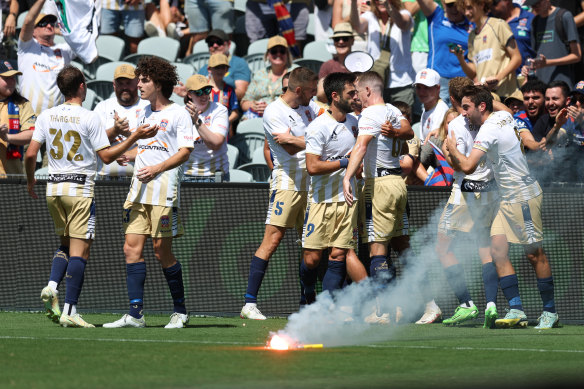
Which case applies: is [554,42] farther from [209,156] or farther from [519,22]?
[209,156]

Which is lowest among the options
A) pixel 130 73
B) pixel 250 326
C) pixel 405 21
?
pixel 250 326

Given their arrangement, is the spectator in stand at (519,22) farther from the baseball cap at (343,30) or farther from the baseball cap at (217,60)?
the baseball cap at (217,60)

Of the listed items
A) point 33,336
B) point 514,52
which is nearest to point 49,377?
point 33,336

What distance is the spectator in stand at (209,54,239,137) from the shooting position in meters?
13.1

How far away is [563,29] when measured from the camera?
1331 cm

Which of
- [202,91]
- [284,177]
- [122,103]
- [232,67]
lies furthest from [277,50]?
[284,177]

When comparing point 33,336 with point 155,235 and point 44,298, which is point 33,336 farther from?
point 155,235

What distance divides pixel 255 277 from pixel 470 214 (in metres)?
2.44

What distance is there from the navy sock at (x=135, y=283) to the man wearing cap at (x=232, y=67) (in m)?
5.77

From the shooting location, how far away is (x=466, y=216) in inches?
400

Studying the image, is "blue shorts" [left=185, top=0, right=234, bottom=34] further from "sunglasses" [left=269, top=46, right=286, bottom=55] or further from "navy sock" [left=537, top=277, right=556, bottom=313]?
"navy sock" [left=537, top=277, right=556, bottom=313]

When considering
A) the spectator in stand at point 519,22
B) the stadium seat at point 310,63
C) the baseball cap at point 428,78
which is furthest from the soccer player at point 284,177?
the spectator in stand at point 519,22

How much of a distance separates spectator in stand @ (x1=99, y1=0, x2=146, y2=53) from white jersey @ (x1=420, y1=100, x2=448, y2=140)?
693 centimetres

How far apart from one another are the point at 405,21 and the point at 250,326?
5902mm
